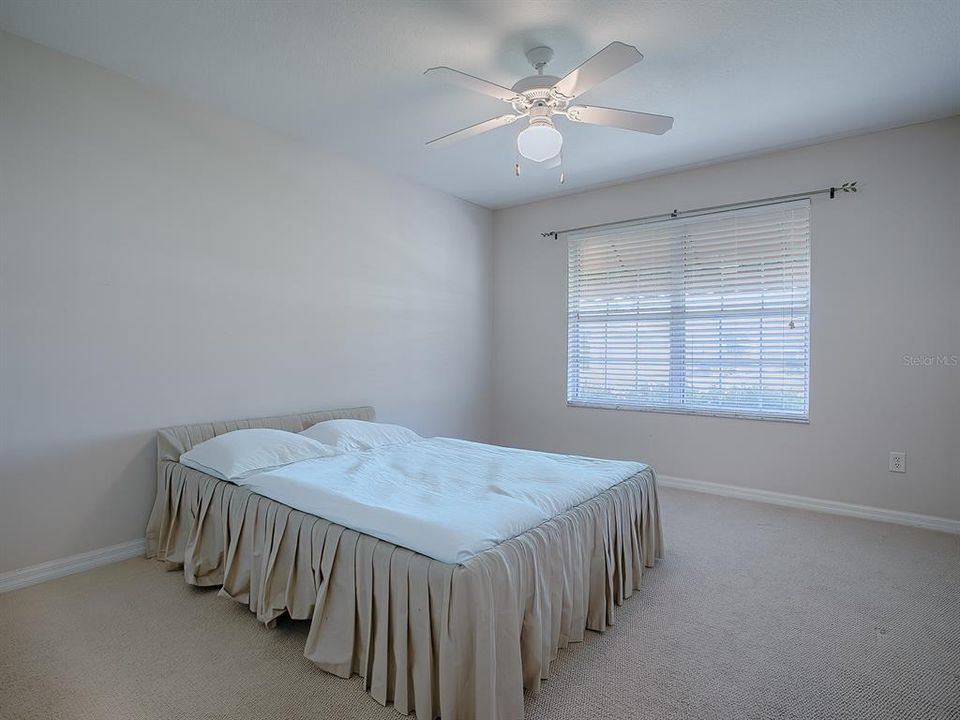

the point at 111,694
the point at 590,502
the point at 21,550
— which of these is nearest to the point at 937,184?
the point at 590,502

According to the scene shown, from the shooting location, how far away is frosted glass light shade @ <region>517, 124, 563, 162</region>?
217cm

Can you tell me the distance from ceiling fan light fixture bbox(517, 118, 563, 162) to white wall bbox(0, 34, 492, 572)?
6.14 ft

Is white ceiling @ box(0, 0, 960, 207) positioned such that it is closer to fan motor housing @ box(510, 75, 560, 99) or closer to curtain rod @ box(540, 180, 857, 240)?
fan motor housing @ box(510, 75, 560, 99)

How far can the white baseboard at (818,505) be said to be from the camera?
10.2ft

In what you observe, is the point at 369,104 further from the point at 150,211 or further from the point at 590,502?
the point at 590,502

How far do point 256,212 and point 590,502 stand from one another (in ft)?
8.76

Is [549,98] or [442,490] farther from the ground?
[549,98]

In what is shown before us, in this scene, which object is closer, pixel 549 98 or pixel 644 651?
pixel 644 651

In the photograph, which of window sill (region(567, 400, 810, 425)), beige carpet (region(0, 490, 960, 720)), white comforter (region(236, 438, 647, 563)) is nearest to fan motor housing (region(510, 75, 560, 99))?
white comforter (region(236, 438, 647, 563))

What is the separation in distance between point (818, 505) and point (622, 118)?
9.59 ft

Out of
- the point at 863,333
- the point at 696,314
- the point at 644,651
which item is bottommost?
the point at 644,651

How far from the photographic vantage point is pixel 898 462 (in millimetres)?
3193

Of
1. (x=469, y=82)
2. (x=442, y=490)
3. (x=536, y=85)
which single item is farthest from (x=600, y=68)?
(x=442, y=490)

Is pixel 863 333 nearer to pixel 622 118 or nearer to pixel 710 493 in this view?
pixel 710 493
